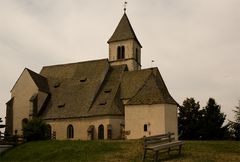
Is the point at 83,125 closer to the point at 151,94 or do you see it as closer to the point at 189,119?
the point at 151,94

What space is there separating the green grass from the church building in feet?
37.9

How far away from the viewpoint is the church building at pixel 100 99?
1991 inches

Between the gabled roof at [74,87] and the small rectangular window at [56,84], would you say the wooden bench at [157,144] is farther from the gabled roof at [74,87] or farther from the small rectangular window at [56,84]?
the small rectangular window at [56,84]

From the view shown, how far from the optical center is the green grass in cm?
2983

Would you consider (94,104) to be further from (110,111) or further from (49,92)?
(49,92)

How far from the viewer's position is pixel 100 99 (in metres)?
56.9

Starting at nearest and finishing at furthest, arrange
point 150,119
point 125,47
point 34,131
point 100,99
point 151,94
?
1. point 34,131
2. point 150,119
3. point 151,94
4. point 100,99
5. point 125,47

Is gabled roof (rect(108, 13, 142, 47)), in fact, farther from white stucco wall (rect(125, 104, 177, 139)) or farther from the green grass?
the green grass

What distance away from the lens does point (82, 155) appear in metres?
34.0

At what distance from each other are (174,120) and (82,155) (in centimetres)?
1939

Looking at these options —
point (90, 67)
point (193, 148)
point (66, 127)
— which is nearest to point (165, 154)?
point (193, 148)

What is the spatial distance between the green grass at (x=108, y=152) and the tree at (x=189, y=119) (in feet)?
91.7

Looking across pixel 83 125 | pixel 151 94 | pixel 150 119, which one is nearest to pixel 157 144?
pixel 150 119

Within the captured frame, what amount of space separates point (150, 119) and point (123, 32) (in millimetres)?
21521
